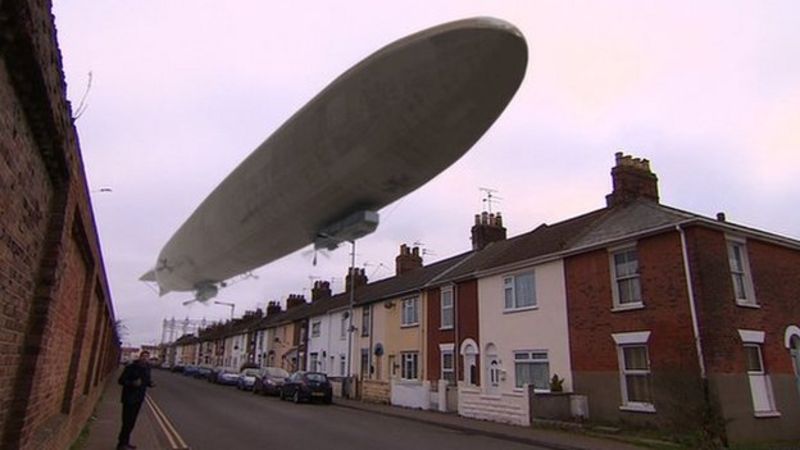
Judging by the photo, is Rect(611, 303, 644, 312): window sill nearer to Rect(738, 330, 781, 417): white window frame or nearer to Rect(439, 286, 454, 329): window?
Rect(738, 330, 781, 417): white window frame

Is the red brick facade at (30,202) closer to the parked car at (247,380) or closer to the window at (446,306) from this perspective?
the window at (446,306)

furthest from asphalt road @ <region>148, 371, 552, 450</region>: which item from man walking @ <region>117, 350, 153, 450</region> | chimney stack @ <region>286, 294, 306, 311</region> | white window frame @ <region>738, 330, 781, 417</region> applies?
chimney stack @ <region>286, 294, 306, 311</region>

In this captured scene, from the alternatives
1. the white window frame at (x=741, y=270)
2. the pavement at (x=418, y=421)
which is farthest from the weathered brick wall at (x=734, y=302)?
the pavement at (x=418, y=421)

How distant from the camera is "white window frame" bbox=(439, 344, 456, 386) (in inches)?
889

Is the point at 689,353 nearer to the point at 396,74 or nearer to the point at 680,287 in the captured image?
the point at 680,287

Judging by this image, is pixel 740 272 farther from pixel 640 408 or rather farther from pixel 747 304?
pixel 640 408

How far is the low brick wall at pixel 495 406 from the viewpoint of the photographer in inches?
660

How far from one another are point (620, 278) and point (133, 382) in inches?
501

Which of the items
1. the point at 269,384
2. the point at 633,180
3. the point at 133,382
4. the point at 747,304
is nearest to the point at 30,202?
the point at 133,382

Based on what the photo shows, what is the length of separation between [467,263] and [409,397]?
6295 millimetres

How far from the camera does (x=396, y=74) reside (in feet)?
23.3

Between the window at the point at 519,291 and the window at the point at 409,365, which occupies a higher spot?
the window at the point at 519,291

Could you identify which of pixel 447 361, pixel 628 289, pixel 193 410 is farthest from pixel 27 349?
pixel 447 361

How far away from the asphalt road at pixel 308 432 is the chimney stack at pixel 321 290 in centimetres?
2795
